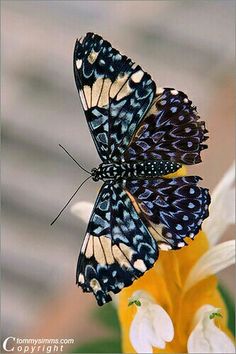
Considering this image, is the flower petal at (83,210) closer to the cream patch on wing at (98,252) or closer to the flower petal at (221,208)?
the cream patch on wing at (98,252)

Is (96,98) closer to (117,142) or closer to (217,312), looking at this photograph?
(117,142)

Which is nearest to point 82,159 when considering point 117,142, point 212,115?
point 117,142

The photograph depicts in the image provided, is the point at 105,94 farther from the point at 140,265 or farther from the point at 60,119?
the point at 140,265

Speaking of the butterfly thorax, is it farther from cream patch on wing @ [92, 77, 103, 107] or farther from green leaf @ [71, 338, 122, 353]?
green leaf @ [71, 338, 122, 353]

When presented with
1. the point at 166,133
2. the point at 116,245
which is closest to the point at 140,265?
the point at 116,245

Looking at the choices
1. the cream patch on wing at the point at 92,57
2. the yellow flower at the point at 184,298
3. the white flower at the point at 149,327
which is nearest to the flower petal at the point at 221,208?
the yellow flower at the point at 184,298
